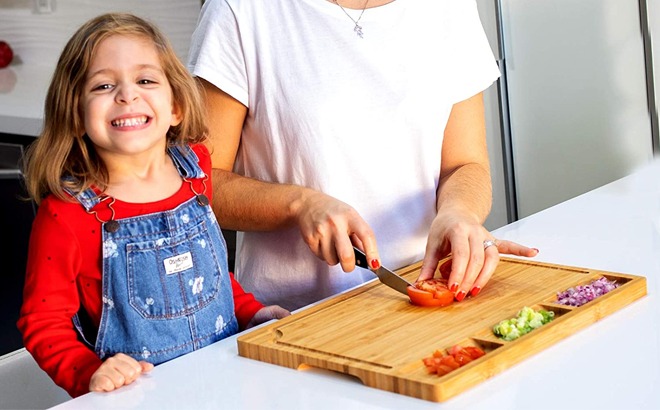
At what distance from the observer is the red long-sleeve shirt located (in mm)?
1271

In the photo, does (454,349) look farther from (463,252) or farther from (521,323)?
(463,252)

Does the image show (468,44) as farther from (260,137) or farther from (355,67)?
(260,137)

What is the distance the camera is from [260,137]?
5.23 ft

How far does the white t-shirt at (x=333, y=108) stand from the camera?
155 centimetres

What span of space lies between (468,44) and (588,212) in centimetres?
37

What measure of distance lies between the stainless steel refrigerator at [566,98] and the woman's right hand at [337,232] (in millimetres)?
2009

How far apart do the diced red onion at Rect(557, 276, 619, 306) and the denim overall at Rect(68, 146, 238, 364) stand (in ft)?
1.67

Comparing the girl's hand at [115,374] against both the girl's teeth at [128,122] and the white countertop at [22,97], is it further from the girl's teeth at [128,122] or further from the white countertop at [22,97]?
the white countertop at [22,97]

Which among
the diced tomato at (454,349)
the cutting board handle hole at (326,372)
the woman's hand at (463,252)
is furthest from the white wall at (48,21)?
the diced tomato at (454,349)

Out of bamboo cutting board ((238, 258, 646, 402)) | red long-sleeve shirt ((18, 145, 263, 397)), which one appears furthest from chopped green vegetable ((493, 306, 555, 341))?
red long-sleeve shirt ((18, 145, 263, 397))

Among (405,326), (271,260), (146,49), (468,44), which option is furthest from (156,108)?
(468,44)

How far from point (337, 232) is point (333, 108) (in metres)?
0.29

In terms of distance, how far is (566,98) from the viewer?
335 cm

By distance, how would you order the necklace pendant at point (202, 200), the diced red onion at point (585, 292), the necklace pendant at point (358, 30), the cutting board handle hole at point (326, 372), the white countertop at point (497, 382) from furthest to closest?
the necklace pendant at point (358, 30)
the necklace pendant at point (202, 200)
the diced red onion at point (585, 292)
the cutting board handle hole at point (326, 372)
the white countertop at point (497, 382)
